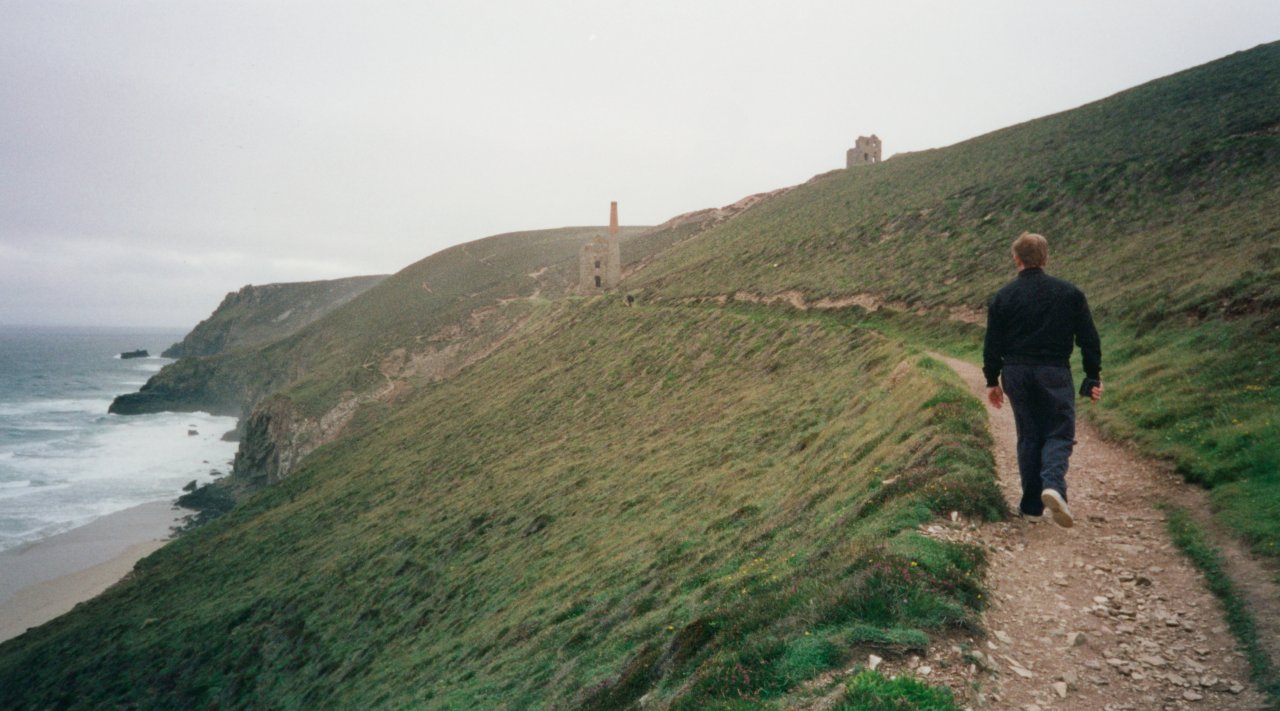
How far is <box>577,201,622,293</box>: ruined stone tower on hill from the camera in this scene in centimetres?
6825

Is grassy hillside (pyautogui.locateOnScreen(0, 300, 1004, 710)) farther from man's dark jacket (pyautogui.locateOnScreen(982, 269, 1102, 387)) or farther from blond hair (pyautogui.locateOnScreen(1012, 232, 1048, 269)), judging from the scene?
blond hair (pyautogui.locateOnScreen(1012, 232, 1048, 269))

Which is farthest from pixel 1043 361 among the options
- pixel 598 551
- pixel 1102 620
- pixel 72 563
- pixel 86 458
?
pixel 86 458

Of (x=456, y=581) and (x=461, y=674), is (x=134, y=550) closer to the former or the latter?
(x=456, y=581)

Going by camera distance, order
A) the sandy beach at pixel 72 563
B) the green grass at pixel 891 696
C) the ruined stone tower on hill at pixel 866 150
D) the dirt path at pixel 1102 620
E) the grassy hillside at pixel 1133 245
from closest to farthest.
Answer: the green grass at pixel 891 696
the dirt path at pixel 1102 620
the grassy hillside at pixel 1133 245
the sandy beach at pixel 72 563
the ruined stone tower on hill at pixel 866 150

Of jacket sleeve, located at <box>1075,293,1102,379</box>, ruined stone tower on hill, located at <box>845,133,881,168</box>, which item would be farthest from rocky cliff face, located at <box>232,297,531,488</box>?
jacket sleeve, located at <box>1075,293,1102,379</box>

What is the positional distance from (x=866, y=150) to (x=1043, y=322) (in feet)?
309

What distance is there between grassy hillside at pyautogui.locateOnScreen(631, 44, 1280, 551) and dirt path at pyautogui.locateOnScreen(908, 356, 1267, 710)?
107 cm

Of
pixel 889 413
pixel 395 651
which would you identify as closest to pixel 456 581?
pixel 395 651

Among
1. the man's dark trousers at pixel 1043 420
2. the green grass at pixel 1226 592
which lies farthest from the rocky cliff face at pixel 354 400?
the green grass at pixel 1226 592

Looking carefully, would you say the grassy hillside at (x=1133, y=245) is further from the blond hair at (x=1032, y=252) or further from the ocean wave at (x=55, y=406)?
the ocean wave at (x=55, y=406)

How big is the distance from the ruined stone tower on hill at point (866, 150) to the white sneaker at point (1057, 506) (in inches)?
3656

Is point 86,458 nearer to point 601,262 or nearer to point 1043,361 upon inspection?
point 601,262

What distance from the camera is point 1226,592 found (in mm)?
5582

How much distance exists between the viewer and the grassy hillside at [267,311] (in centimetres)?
16038
